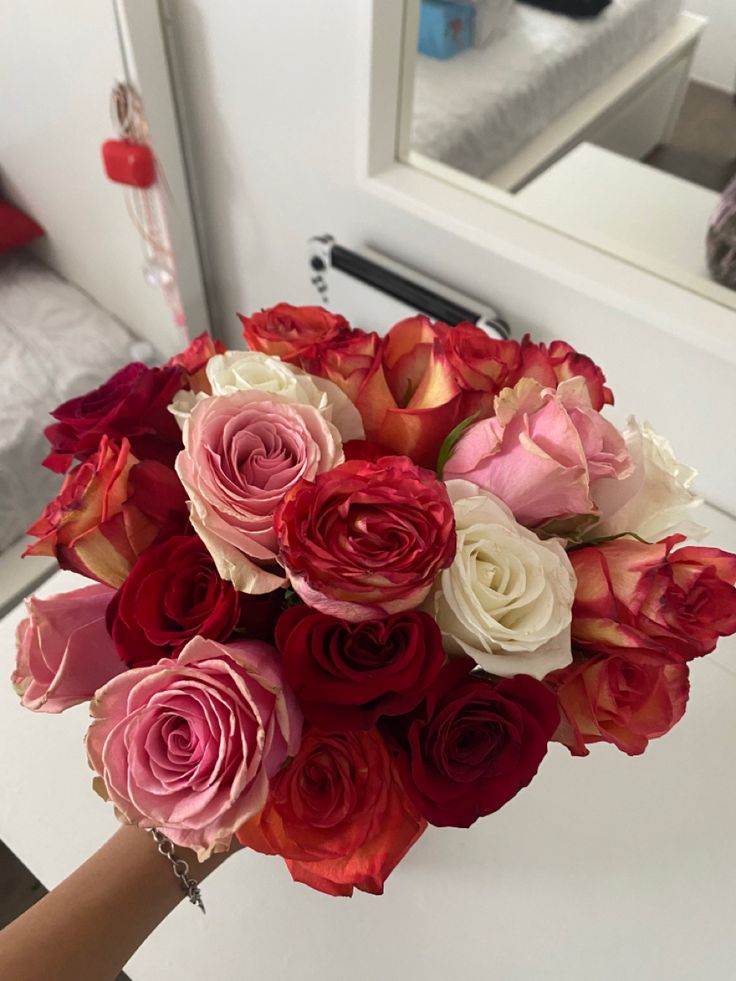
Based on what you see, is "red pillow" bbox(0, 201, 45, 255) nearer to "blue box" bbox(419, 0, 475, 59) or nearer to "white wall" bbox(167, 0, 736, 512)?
"white wall" bbox(167, 0, 736, 512)

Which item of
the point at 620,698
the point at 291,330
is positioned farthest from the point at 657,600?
the point at 291,330

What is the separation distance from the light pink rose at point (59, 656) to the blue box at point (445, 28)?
65cm

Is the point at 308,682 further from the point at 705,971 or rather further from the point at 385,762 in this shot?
the point at 705,971

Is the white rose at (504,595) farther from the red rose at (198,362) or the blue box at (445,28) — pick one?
the blue box at (445,28)

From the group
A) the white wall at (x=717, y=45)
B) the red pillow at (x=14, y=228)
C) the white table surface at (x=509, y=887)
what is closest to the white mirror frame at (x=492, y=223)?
the white wall at (x=717, y=45)

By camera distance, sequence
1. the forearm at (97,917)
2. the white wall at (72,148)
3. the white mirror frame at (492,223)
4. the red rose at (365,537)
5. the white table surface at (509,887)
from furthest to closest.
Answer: the white wall at (72,148) → the white mirror frame at (492,223) → the white table surface at (509,887) → the forearm at (97,917) → the red rose at (365,537)

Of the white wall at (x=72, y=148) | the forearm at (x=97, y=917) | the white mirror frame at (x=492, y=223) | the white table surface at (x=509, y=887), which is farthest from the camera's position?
the white wall at (x=72, y=148)

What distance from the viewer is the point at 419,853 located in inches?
24.5

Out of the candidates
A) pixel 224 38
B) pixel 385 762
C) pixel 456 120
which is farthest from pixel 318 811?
pixel 224 38

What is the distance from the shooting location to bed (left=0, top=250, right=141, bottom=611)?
112 cm

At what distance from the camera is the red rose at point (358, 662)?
38 centimetres

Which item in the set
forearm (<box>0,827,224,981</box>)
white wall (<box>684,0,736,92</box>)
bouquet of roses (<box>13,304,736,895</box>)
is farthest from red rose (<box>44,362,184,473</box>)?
white wall (<box>684,0,736,92</box>)

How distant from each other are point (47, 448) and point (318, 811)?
0.89 meters

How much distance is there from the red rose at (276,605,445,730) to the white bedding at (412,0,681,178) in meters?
0.61
